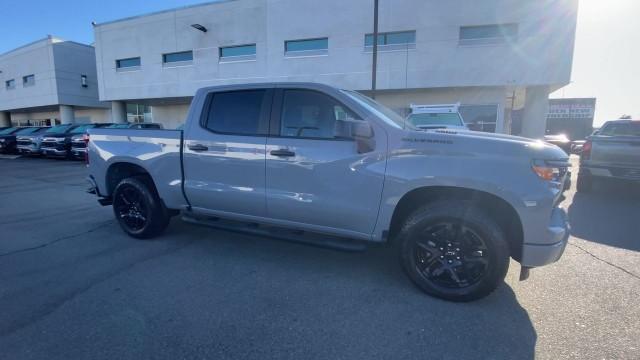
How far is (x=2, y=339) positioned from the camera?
2.47 metres

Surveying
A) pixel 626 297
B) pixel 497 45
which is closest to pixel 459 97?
pixel 497 45

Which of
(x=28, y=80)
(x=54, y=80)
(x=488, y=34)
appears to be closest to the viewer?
(x=488, y=34)

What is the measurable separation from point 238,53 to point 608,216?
21.4 meters

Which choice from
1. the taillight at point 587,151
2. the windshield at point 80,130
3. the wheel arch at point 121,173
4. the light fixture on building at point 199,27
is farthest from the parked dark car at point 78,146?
the taillight at point 587,151

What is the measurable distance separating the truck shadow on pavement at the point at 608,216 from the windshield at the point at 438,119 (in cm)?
355

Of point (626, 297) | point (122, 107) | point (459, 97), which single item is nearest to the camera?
point (626, 297)

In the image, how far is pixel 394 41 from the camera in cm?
1880

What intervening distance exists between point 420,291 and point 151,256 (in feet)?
10.4

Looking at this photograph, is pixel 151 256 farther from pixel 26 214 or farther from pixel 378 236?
pixel 26 214

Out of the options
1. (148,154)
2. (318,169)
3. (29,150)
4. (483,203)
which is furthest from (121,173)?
(29,150)

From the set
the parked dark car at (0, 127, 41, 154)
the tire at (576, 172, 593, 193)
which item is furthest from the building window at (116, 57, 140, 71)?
the tire at (576, 172, 593, 193)

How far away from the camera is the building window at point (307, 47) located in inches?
785

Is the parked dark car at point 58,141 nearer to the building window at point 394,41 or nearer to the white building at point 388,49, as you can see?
the white building at point 388,49

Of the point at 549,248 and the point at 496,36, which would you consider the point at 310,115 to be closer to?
the point at 549,248
